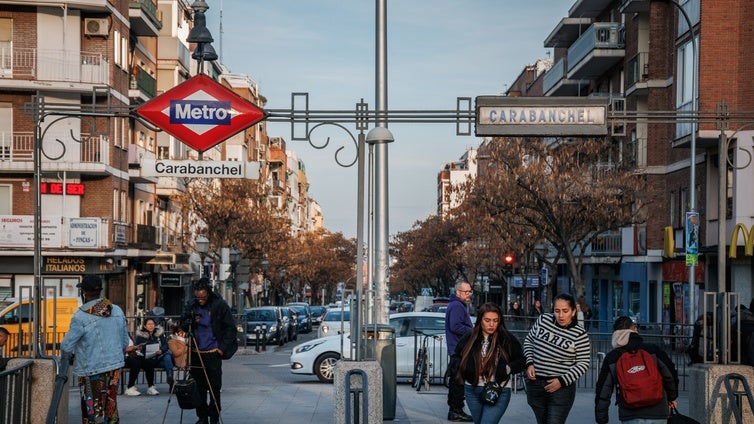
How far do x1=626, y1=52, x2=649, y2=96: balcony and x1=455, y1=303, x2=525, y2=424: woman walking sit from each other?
3730cm

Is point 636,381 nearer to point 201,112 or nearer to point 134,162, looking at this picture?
point 201,112

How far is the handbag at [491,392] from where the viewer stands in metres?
10.5

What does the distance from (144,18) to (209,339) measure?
37.4 m

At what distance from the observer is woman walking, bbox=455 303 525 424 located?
1055cm

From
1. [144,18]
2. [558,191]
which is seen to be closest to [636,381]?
[558,191]

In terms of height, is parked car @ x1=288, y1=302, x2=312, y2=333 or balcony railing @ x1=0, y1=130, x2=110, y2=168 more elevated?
balcony railing @ x1=0, y1=130, x2=110, y2=168

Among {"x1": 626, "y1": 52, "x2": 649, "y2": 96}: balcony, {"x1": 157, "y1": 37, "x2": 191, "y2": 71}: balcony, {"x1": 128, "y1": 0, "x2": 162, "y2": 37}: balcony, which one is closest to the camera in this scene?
{"x1": 626, "y1": 52, "x2": 649, "y2": 96}: balcony

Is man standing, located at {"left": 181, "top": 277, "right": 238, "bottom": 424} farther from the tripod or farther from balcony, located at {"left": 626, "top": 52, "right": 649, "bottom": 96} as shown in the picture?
balcony, located at {"left": 626, "top": 52, "right": 649, "bottom": 96}

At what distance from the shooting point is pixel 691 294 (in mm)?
31453

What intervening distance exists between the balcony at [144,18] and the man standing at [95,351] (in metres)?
37.1

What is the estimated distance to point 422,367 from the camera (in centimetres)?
2053

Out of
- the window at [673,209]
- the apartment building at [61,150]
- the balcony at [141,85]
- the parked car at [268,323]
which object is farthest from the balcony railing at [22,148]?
the window at [673,209]

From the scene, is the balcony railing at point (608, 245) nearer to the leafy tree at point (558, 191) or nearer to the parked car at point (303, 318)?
the leafy tree at point (558, 191)

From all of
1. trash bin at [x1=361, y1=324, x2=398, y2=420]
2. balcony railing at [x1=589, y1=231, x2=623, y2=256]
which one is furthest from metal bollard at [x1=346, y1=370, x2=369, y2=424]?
balcony railing at [x1=589, y1=231, x2=623, y2=256]
